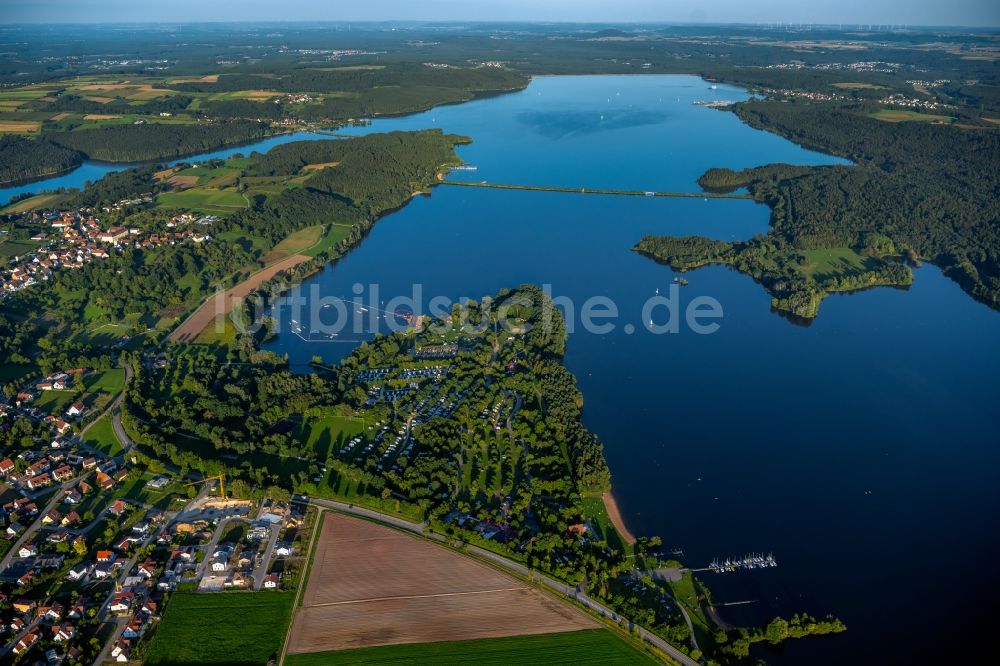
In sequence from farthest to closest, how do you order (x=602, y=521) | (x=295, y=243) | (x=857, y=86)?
(x=857, y=86), (x=295, y=243), (x=602, y=521)

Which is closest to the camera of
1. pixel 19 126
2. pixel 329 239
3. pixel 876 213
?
pixel 329 239

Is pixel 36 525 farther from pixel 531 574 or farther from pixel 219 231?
pixel 219 231

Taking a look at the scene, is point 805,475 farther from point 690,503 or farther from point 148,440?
point 148,440

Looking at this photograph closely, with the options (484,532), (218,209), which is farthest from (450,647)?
(218,209)

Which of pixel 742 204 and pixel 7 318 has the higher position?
pixel 742 204

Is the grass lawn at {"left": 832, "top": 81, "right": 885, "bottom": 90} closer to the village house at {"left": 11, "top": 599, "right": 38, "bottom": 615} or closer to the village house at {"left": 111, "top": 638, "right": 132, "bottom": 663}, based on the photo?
the village house at {"left": 111, "top": 638, "right": 132, "bottom": 663}

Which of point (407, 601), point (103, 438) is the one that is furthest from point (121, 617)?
point (103, 438)
